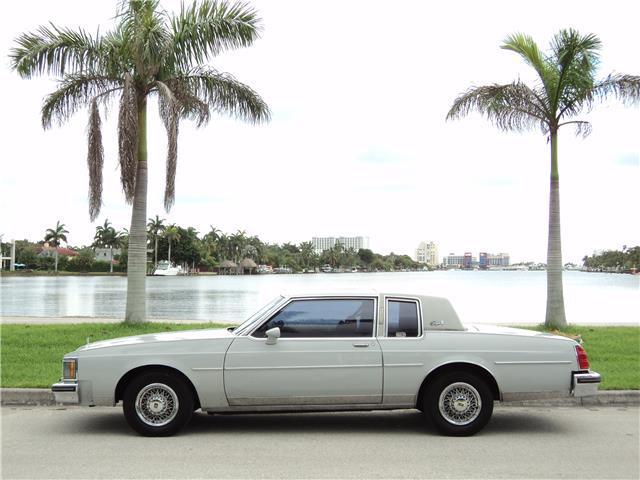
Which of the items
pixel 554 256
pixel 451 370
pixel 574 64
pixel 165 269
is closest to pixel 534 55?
pixel 574 64

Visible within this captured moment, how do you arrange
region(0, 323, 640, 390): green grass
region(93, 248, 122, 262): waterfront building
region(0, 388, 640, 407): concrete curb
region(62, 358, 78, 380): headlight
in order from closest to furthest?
region(62, 358, 78, 380): headlight
region(0, 388, 640, 407): concrete curb
region(0, 323, 640, 390): green grass
region(93, 248, 122, 262): waterfront building

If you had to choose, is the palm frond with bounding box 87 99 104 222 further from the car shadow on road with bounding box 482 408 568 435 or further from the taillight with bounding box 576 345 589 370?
the taillight with bounding box 576 345 589 370

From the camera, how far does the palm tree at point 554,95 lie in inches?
623

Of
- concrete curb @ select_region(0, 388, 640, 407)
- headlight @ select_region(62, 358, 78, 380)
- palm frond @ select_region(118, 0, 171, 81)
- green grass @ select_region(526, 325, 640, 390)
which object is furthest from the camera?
palm frond @ select_region(118, 0, 171, 81)

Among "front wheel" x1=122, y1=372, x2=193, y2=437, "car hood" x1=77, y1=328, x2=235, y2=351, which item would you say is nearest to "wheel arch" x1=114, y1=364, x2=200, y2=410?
"front wheel" x1=122, y1=372, x2=193, y2=437

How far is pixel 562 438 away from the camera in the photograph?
6617 millimetres

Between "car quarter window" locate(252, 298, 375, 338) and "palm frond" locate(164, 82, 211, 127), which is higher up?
"palm frond" locate(164, 82, 211, 127)

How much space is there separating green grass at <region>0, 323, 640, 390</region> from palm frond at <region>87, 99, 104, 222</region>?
9.09 ft

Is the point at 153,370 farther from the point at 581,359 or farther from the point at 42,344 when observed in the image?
the point at 42,344

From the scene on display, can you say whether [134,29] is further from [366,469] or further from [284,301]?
[366,469]

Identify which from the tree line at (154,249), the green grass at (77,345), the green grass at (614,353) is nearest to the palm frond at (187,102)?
the green grass at (77,345)

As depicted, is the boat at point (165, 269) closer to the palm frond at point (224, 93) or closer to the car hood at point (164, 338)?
the palm frond at point (224, 93)

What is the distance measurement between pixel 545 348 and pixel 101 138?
12.0 meters

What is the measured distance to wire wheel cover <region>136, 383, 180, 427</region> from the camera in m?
6.50
